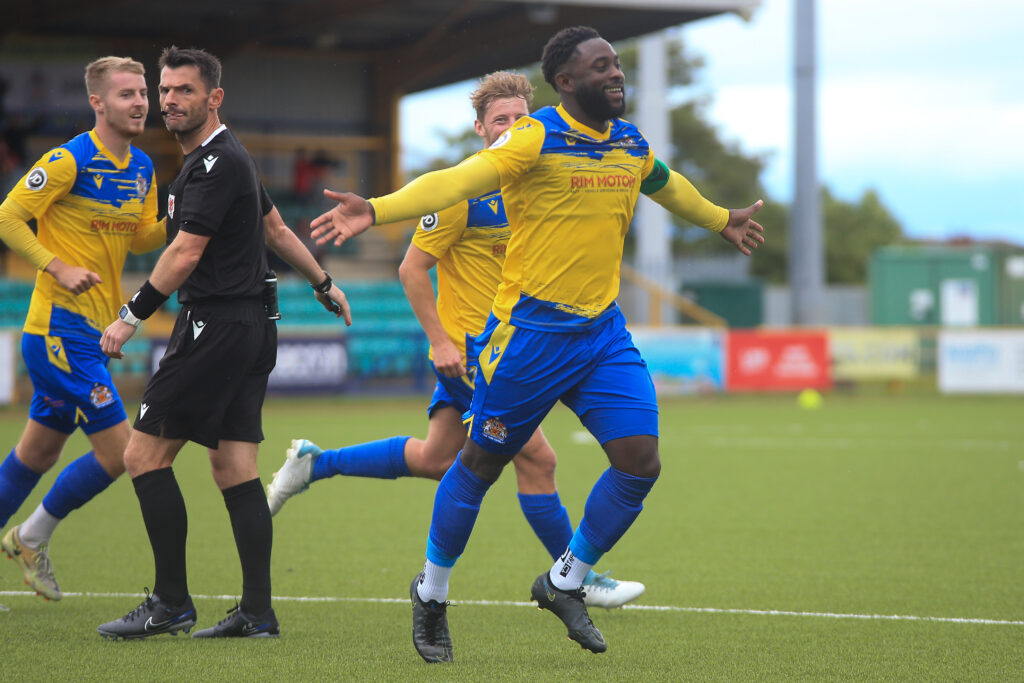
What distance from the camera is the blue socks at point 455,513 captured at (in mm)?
4555

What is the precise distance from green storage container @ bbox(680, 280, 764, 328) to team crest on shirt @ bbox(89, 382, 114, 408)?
30661 millimetres

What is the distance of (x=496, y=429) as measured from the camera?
447 cm

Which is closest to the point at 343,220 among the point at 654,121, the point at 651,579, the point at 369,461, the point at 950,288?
the point at 369,461

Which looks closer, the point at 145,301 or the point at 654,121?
the point at 145,301

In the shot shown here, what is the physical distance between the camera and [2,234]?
517cm

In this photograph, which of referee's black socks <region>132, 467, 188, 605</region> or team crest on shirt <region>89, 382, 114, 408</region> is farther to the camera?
team crest on shirt <region>89, 382, 114, 408</region>

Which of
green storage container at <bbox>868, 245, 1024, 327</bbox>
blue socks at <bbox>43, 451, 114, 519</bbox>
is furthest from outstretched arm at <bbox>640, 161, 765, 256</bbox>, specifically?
green storage container at <bbox>868, 245, 1024, 327</bbox>

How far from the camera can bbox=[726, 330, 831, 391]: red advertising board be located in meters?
21.0

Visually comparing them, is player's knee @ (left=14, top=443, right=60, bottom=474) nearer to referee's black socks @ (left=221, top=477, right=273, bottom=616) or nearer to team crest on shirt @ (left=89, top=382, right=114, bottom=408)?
team crest on shirt @ (left=89, top=382, right=114, bottom=408)

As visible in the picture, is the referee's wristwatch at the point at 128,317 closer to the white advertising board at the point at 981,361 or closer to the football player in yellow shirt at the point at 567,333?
the football player in yellow shirt at the point at 567,333

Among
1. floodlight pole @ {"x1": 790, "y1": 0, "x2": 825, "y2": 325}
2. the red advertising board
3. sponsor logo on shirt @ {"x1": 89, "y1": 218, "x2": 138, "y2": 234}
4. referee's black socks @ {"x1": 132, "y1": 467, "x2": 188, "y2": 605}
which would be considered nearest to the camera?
referee's black socks @ {"x1": 132, "y1": 467, "x2": 188, "y2": 605}

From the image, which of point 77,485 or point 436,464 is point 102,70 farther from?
point 436,464

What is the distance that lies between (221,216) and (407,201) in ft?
3.28

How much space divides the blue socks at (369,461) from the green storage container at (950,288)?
30.0m
